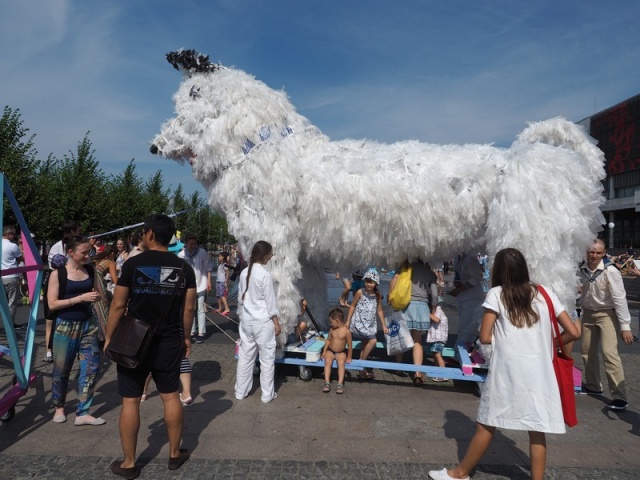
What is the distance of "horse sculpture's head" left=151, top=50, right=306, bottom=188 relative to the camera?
15.7 feet

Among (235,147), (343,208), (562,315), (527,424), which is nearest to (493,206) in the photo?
(343,208)

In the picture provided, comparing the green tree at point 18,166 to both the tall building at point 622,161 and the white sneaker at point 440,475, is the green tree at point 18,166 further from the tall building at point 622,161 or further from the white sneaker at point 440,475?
the tall building at point 622,161

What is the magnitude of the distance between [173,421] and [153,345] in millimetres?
500

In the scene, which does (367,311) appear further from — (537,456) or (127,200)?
(127,200)

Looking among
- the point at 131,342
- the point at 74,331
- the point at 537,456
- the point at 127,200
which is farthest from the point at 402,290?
the point at 127,200

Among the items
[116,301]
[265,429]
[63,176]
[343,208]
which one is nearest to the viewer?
[116,301]

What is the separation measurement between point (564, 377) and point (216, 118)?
3630 mm

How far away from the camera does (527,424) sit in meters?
2.85

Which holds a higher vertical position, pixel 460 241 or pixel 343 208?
pixel 343 208

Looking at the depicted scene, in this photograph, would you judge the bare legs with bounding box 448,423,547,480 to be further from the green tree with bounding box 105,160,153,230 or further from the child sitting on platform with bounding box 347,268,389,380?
the green tree with bounding box 105,160,153,230

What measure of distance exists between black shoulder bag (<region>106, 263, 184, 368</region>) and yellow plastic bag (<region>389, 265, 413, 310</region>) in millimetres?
2674

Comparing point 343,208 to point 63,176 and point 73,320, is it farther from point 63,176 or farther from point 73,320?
point 63,176

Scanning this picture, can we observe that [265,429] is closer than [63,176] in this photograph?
Yes

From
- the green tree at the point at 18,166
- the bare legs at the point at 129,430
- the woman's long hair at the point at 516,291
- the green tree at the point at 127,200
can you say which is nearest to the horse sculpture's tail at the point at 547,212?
the woman's long hair at the point at 516,291
